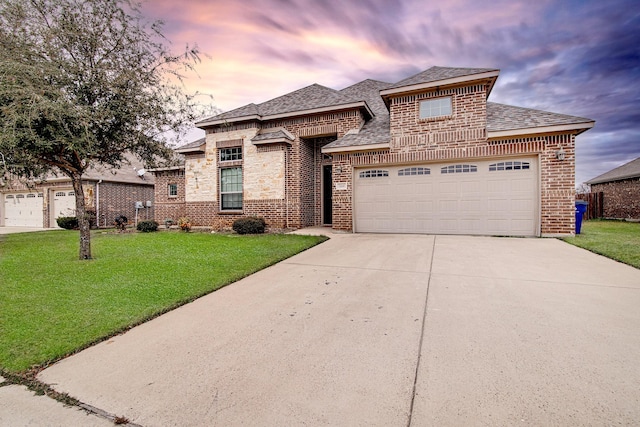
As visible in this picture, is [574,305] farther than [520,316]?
Yes

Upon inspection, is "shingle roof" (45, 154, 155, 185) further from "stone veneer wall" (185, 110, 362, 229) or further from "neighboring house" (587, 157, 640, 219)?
"neighboring house" (587, 157, 640, 219)

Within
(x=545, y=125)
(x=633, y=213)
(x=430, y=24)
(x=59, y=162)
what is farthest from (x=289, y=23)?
(x=633, y=213)

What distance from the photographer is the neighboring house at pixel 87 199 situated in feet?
57.2

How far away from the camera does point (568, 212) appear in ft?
28.3

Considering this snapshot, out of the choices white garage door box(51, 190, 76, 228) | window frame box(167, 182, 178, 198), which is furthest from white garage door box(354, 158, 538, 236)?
white garage door box(51, 190, 76, 228)

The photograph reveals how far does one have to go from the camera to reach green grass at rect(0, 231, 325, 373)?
2.88m

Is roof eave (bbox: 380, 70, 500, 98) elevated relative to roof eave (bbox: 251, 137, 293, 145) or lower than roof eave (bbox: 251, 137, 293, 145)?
elevated

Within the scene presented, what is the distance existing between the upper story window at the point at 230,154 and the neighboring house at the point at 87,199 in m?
6.54

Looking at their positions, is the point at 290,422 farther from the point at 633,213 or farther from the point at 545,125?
the point at 633,213

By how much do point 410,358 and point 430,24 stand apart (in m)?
9.06

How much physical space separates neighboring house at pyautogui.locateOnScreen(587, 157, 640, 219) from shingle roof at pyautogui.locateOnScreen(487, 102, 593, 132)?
44.2 feet

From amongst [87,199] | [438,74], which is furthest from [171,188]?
[438,74]

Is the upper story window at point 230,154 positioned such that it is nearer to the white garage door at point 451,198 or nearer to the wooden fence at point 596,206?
the white garage door at point 451,198

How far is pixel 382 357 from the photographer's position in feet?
8.14
